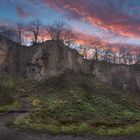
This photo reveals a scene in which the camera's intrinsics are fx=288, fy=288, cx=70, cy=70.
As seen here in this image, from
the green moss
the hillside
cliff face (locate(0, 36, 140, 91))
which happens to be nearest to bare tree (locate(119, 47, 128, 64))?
the hillside

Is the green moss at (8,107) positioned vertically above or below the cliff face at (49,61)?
below

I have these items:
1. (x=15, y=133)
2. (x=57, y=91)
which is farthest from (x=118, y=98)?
(x=15, y=133)

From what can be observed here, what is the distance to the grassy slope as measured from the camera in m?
25.7

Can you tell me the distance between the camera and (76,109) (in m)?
34.7

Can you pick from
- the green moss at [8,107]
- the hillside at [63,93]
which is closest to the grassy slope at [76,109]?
the hillside at [63,93]

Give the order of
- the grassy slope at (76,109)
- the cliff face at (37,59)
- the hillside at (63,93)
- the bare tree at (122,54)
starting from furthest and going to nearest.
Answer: the bare tree at (122,54) < the cliff face at (37,59) < the hillside at (63,93) < the grassy slope at (76,109)

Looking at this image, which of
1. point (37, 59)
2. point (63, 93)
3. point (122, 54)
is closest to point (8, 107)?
point (63, 93)

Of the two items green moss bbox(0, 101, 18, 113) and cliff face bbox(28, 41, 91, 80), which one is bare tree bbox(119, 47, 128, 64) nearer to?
cliff face bbox(28, 41, 91, 80)

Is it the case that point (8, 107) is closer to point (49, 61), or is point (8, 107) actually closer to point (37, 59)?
point (37, 59)

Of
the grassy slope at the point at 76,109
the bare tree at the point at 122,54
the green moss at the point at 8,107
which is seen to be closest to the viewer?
the grassy slope at the point at 76,109

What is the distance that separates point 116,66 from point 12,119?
135 feet

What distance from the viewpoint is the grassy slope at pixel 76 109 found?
25.7 metres

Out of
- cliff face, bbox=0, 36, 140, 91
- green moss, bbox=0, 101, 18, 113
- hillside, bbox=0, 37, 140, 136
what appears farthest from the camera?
cliff face, bbox=0, 36, 140, 91

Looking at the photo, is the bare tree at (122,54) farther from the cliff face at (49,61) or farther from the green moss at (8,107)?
the green moss at (8,107)
